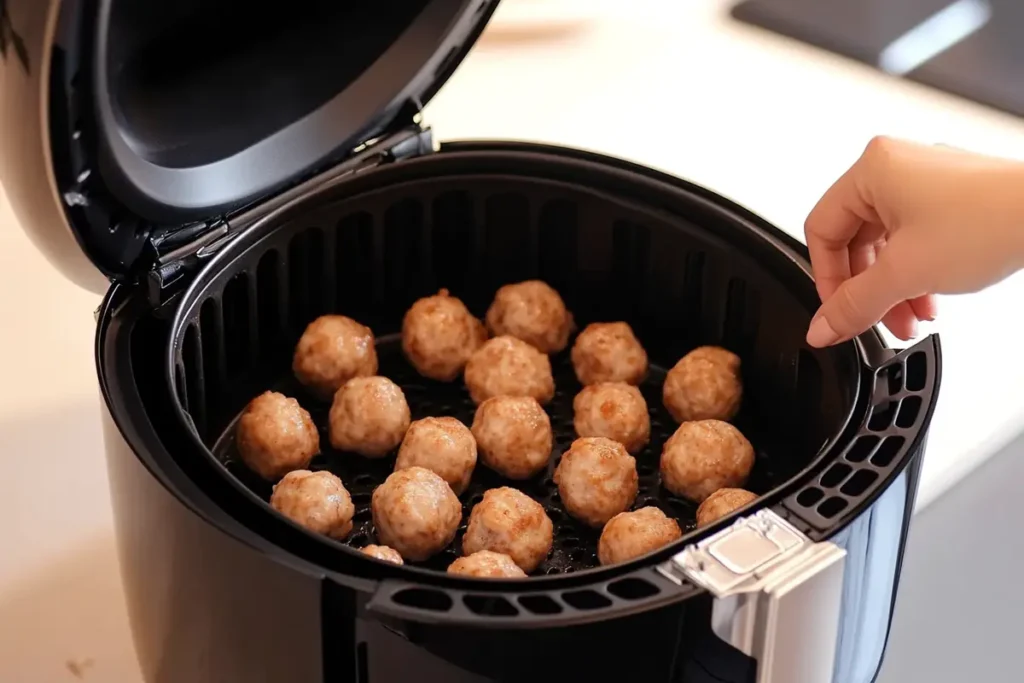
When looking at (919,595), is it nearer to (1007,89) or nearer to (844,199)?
(844,199)

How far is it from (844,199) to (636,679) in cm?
39

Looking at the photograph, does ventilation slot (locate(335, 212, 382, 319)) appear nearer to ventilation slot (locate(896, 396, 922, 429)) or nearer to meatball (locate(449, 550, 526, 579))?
meatball (locate(449, 550, 526, 579))

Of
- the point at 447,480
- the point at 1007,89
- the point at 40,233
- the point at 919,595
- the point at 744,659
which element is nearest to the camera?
the point at 744,659

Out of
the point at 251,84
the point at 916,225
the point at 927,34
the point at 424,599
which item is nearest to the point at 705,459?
the point at 916,225

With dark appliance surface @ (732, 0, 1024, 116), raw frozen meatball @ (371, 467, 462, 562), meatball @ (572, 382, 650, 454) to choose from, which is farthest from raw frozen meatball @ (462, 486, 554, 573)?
dark appliance surface @ (732, 0, 1024, 116)

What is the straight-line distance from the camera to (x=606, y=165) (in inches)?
41.5

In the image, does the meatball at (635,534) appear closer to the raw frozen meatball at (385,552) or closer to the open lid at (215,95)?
the raw frozen meatball at (385,552)

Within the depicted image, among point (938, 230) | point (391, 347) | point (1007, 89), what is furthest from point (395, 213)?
point (1007, 89)

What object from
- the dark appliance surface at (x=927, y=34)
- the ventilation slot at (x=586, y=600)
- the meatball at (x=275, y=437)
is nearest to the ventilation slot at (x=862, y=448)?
the ventilation slot at (x=586, y=600)

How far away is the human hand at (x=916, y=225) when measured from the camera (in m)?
0.72

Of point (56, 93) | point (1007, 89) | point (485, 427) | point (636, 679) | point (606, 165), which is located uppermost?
point (1007, 89)

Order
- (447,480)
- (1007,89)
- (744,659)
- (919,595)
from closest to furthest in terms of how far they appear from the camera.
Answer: (744,659) → (447,480) → (919,595) → (1007,89)

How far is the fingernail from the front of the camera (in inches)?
32.8

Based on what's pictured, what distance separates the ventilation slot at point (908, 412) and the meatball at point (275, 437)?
0.47 meters
